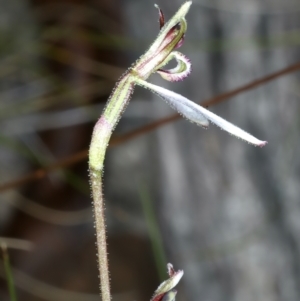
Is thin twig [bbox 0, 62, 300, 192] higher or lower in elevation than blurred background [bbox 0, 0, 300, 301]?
lower

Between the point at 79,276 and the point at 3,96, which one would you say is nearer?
the point at 79,276

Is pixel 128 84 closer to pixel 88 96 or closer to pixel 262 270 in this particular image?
pixel 262 270

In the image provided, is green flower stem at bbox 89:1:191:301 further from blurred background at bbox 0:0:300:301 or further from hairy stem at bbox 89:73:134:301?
blurred background at bbox 0:0:300:301

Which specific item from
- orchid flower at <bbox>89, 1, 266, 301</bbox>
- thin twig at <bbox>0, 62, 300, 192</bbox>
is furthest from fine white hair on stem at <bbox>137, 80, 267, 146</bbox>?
thin twig at <bbox>0, 62, 300, 192</bbox>

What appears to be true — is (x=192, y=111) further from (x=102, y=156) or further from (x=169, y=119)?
(x=169, y=119)

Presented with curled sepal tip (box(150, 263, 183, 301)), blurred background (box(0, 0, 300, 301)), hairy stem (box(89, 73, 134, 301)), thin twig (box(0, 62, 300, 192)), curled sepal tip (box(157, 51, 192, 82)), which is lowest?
curled sepal tip (box(150, 263, 183, 301))

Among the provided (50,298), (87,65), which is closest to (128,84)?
(50,298)

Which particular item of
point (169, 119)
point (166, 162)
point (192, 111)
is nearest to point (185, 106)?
point (192, 111)
